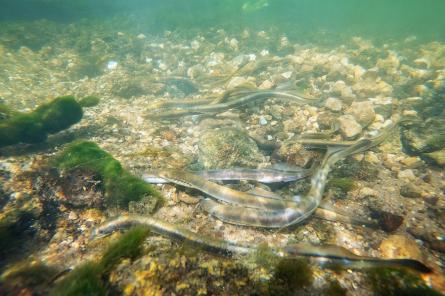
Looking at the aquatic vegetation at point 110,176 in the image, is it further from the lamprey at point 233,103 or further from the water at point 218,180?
the lamprey at point 233,103

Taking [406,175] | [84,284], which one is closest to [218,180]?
[84,284]

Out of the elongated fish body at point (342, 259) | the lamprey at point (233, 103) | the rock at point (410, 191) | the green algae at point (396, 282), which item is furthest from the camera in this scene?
the lamprey at point (233, 103)

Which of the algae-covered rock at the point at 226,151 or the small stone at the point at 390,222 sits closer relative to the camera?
the small stone at the point at 390,222

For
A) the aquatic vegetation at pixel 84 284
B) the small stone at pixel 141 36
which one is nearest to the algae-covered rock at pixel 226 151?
the aquatic vegetation at pixel 84 284

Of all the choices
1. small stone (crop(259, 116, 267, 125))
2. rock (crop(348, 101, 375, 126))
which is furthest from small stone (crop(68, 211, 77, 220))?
rock (crop(348, 101, 375, 126))

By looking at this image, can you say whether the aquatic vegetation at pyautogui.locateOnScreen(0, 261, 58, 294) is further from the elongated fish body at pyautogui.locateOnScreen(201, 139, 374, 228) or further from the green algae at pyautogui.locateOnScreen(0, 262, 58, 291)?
the elongated fish body at pyautogui.locateOnScreen(201, 139, 374, 228)
